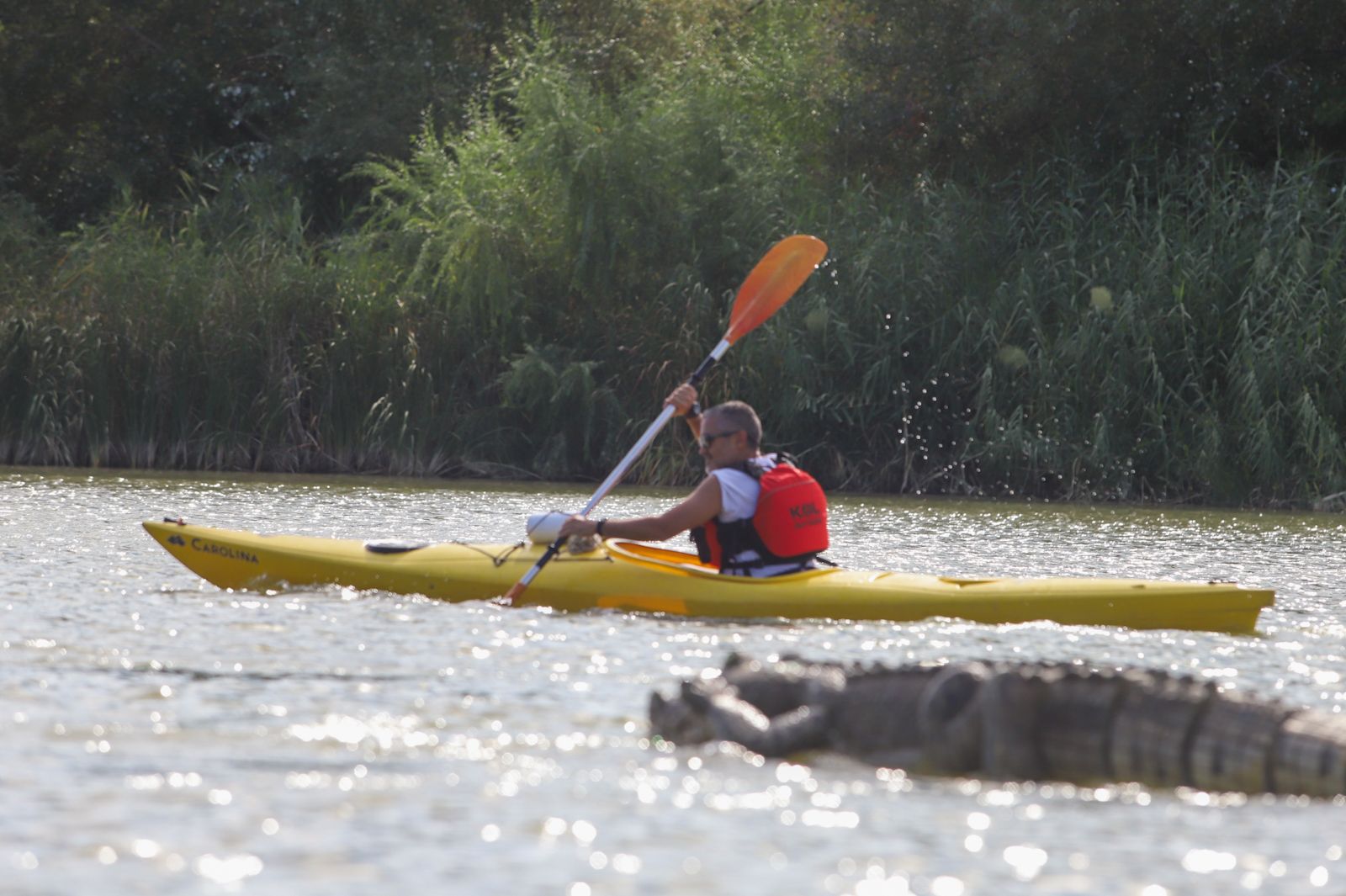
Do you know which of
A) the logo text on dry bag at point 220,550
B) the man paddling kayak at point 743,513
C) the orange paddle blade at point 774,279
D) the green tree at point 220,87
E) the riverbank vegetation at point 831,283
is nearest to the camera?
the man paddling kayak at point 743,513

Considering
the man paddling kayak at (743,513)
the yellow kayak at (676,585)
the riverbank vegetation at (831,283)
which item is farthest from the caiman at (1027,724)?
the riverbank vegetation at (831,283)

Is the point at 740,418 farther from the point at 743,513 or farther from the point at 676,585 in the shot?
the point at 676,585

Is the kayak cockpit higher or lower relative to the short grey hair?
lower

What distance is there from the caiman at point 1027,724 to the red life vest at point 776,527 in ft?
9.24

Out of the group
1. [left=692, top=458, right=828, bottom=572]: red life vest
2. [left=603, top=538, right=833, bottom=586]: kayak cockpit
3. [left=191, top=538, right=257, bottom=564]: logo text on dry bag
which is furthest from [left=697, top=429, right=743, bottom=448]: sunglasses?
[left=191, top=538, right=257, bottom=564]: logo text on dry bag

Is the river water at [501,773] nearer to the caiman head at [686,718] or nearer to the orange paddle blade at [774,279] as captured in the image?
the caiman head at [686,718]

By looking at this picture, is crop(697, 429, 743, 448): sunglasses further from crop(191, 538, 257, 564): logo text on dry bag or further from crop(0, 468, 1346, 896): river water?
crop(191, 538, 257, 564): logo text on dry bag

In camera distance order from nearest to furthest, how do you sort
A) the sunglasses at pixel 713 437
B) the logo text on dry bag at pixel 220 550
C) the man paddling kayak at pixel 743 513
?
the man paddling kayak at pixel 743 513 → the sunglasses at pixel 713 437 → the logo text on dry bag at pixel 220 550

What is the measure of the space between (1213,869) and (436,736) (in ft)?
6.49

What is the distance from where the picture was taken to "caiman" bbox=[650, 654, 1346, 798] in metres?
4.14

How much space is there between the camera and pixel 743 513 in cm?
757

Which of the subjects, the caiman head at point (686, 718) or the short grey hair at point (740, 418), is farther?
the short grey hair at point (740, 418)

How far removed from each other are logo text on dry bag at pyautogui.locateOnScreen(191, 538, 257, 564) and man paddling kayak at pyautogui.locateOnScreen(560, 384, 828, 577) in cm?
146

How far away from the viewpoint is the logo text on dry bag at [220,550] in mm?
8188
